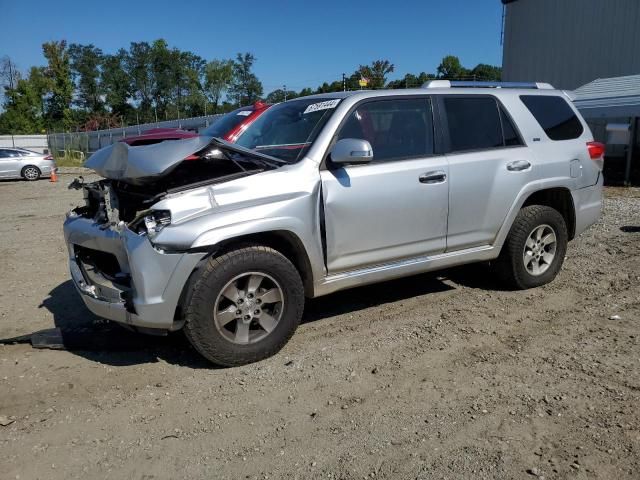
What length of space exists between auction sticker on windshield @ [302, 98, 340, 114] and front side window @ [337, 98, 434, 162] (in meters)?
0.19

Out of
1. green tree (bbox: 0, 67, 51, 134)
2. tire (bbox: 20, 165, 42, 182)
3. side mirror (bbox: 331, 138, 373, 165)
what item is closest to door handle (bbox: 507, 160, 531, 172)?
side mirror (bbox: 331, 138, 373, 165)

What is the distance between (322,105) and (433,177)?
1079 millimetres

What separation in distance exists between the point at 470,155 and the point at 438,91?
62 centimetres

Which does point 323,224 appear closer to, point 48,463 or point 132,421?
point 132,421

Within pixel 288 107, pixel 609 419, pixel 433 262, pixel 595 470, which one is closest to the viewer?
pixel 595 470

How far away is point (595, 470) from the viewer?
2.57m

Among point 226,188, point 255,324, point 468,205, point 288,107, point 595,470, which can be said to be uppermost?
point 288,107

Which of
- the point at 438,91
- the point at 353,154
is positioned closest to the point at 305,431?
the point at 353,154

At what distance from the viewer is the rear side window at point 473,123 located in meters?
4.59

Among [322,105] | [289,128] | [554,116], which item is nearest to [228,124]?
[289,128]

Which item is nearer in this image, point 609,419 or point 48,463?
point 48,463

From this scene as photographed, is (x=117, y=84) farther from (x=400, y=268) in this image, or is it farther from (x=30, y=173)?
(x=400, y=268)

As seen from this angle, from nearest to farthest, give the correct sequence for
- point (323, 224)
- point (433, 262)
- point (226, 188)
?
point (226, 188)
point (323, 224)
point (433, 262)

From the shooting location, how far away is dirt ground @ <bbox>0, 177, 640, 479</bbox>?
2727 millimetres
